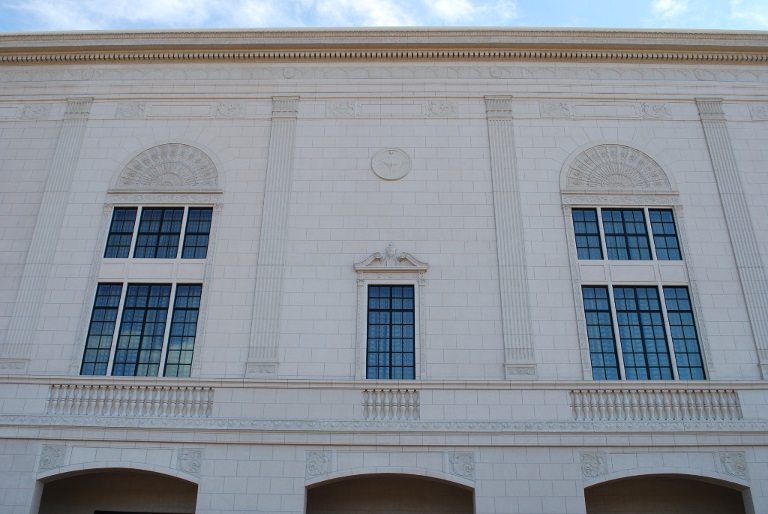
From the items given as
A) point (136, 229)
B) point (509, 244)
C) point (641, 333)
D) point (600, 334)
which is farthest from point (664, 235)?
point (136, 229)

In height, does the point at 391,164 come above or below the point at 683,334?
above

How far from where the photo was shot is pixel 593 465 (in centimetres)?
1344

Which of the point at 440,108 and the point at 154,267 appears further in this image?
the point at 440,108

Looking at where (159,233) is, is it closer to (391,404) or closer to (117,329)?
(117,329)

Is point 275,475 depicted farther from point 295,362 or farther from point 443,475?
point 443,475

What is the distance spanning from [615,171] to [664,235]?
199cm

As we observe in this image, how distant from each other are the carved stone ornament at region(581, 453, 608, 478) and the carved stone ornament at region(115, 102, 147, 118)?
44.7 feet

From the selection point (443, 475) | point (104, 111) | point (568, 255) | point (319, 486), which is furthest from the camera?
point (104, 111)

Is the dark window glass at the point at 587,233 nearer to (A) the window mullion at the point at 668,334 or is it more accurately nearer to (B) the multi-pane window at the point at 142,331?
(A) the window mullion at the point at 668,334

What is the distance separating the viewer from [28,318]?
15.0 metres

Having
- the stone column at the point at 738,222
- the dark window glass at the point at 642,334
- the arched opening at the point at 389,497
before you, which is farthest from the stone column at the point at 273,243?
the stone column at the point at 738,222

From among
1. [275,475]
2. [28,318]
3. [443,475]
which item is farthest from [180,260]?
[443,475]

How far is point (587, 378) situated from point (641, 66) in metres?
8.92

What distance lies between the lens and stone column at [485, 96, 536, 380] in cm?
1449
